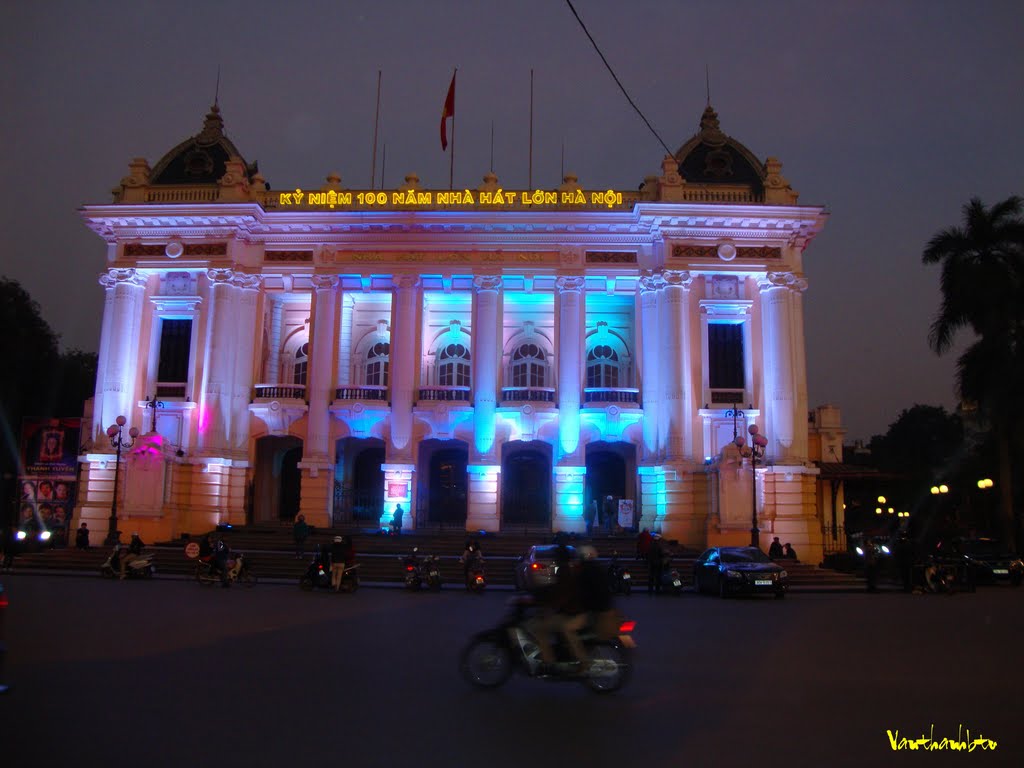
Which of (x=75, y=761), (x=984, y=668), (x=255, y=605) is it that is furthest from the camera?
(x=255, y=605)

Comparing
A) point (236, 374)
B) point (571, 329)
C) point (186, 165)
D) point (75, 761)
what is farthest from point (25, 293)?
point (75, 761)

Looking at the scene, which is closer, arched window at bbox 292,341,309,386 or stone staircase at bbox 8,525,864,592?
stone staircase at bbox 8,525,864,592

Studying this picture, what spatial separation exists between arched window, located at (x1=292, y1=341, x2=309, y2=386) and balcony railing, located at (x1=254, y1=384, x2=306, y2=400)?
320cm

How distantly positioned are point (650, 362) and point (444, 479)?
11099 millimetres

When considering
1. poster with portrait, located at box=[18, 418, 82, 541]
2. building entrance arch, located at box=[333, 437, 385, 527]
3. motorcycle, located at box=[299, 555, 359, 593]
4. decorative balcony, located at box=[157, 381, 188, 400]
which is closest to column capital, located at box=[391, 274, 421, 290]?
building entrance arch, located at box=[333, 437, 385, 527]

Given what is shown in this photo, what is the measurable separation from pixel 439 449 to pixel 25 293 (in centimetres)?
2415

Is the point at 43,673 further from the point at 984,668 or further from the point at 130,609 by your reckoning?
the point at 984,668

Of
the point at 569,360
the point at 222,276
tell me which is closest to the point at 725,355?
the point at 569,360

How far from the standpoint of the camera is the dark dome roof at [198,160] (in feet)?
126

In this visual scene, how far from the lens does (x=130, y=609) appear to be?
15211mm

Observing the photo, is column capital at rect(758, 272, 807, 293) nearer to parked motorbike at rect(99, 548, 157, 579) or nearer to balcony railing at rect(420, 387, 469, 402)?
balcony railing at rect(420, 387, 469, 402)

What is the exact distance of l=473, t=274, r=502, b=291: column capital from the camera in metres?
36.1

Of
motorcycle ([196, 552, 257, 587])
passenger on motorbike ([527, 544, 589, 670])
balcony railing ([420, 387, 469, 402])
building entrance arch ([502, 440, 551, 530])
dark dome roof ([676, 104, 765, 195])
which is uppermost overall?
dark dome roof ([676, 104, 765, 195])

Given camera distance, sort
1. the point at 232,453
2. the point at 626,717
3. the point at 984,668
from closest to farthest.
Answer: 1. the point at 626,717
2. the point at 984,668
3. the point at 232,453
